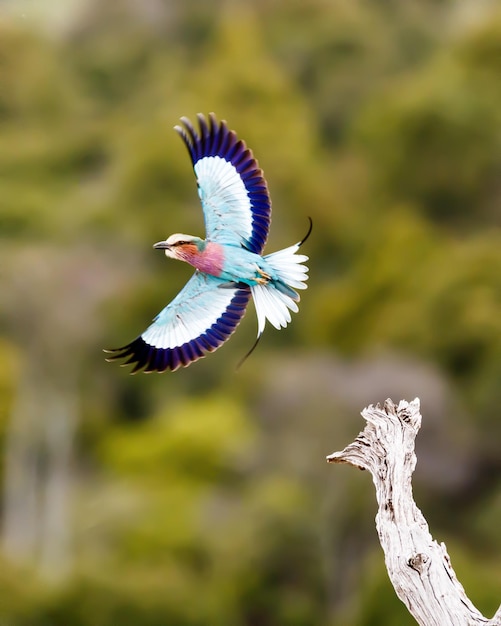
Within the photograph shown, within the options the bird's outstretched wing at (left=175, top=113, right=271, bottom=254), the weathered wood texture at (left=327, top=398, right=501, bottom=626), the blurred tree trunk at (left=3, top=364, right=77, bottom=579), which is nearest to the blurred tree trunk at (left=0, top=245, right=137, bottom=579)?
the blurred tree trunk at (left=3, top=364, right=77, bottom=579)

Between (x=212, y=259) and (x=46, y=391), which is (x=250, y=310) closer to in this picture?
(x=46, y=391)

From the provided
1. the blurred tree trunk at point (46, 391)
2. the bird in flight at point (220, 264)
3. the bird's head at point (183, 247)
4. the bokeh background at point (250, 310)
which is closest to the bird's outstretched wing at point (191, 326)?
the bird in flight at point (220, 264)

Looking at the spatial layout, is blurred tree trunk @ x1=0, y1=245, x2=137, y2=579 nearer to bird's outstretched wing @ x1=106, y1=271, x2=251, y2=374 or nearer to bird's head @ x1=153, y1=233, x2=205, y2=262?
bird's outstretched wing @ x1=106, y1=271, x2=251, y2=374

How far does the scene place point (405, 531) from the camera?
8.84ft

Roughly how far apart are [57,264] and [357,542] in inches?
242

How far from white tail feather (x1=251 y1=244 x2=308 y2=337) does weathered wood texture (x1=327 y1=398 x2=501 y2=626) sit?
0.32 m

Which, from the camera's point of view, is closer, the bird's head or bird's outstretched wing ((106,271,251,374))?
the bird's head

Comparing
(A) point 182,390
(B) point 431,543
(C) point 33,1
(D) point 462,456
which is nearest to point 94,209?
(A) point 182,390

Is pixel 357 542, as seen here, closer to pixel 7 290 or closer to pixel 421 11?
pixel 7 290

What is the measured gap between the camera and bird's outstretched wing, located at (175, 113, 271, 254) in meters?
2.98

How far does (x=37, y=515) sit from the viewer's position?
45.5 ft

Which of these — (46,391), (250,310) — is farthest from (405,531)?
(46,391)

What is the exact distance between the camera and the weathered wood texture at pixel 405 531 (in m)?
2.65

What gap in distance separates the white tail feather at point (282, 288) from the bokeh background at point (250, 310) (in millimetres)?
4922
